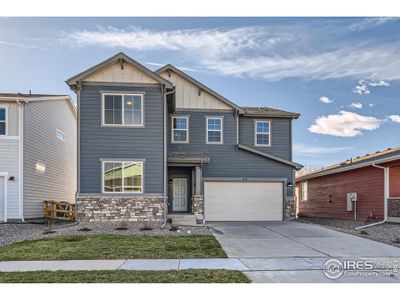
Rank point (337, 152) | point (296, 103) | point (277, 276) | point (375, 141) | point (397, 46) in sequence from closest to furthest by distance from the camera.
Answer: point (277, 276)
point (397, 46)
point (296, 103)
point (375, 141)
point (337, 152)

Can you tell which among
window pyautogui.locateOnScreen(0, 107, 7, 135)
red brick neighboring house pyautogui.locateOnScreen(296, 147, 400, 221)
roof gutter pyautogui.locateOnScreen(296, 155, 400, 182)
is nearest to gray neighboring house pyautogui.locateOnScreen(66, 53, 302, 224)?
roof gutter pyautogui.locateOnScreen(296, 155, 400, 182)

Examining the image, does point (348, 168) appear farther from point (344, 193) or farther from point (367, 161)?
point (344, 193)

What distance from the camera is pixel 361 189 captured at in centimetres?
1631

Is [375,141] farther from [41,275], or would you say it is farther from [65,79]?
[41,275]

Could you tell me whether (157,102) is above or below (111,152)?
above

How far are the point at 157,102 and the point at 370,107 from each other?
12.9 metres

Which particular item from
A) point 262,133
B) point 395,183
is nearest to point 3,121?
point 262,133

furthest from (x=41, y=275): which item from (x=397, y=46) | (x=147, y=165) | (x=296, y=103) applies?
(x=296, y=103)

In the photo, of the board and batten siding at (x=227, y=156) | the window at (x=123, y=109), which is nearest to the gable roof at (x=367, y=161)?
the board and batten siding at (x=227, y=156)

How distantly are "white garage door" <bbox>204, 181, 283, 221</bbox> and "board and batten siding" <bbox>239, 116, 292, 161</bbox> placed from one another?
218 centimetres

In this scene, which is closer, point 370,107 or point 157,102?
point 157,102

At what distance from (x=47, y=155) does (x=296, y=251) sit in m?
13.7

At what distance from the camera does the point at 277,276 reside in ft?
19.9

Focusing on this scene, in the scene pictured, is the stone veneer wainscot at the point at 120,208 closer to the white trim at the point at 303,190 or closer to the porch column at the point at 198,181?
the porch column at the point at 198,181
